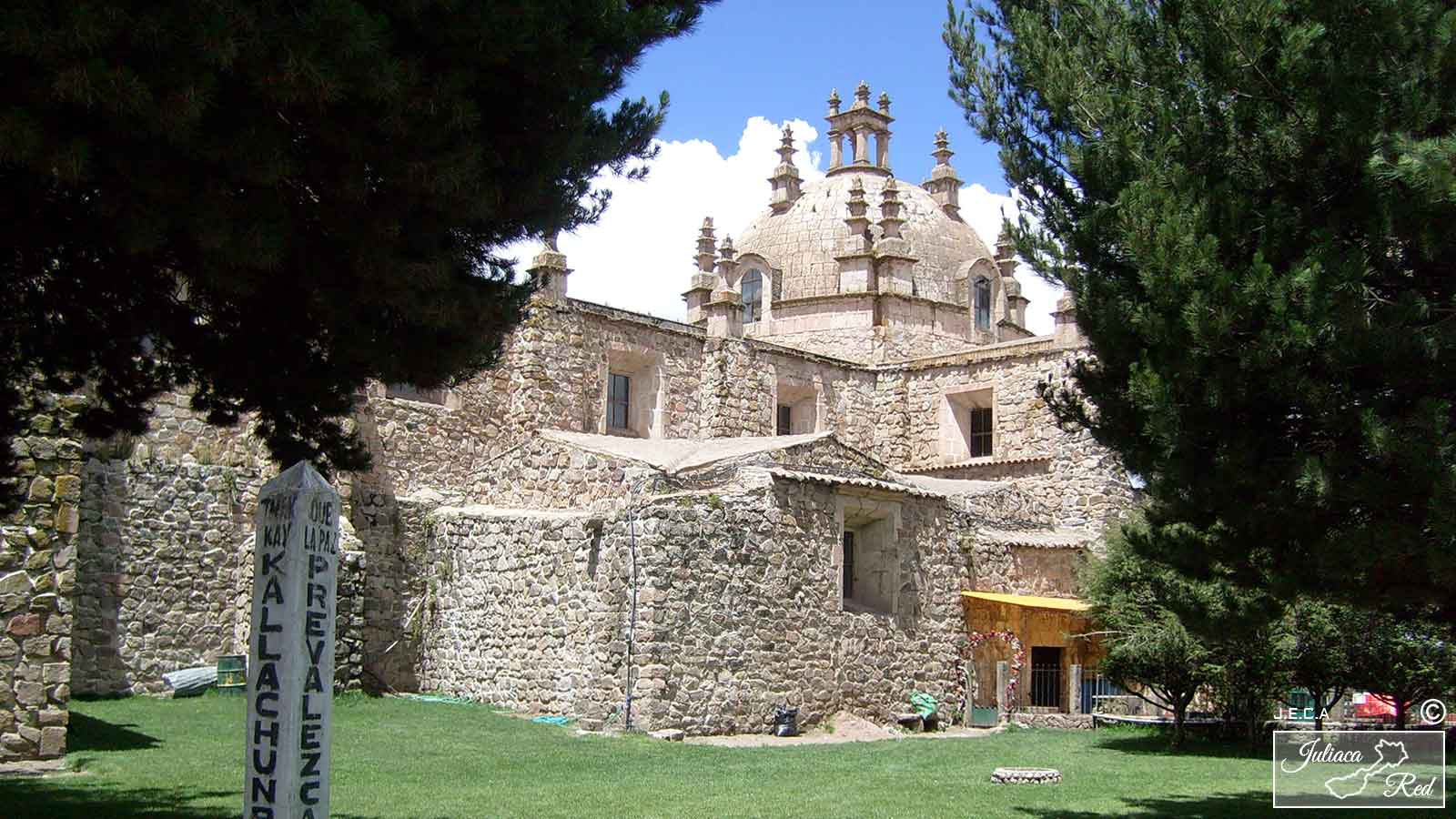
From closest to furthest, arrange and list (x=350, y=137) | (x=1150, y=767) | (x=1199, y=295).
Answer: (x=350, y=137)
(x=1199, y=295)
(x=1150, y=767)

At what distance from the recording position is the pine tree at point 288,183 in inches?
250

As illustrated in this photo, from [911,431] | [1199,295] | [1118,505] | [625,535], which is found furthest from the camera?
[911,431]

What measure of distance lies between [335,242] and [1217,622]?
7586 mm

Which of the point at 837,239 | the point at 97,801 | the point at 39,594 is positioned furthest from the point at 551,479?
the point at 837,239

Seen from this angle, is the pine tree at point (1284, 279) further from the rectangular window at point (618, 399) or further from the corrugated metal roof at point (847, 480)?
the rectangular window at point (618, 399)

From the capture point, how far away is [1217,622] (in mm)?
11055

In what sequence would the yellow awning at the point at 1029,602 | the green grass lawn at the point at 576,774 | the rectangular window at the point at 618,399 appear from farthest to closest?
1. the rectangular window at the point at 618,399
2. the yellow awning at the point at 1029,602
3. the green grass lawn at the point at 576,774

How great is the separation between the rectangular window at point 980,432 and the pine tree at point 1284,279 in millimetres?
20850

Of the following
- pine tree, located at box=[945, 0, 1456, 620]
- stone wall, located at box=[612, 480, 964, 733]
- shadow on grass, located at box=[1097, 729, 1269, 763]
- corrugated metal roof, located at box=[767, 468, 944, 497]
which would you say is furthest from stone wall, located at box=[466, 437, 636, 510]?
pine tree, located at box=[945, 0, 1456, 620]

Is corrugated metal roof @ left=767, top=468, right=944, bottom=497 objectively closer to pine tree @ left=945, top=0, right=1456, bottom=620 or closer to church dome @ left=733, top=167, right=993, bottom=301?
pine tree @ left=945, top=0, right=1456, bottom=620

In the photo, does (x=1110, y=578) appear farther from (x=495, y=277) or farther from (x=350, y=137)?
(x=350, y=137)

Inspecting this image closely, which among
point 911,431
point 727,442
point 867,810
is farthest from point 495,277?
point 911,431

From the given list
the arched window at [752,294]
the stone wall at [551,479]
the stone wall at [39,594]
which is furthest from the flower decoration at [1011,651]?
the arched window at [752,294]

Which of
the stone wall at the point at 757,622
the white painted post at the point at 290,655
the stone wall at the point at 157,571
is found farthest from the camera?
the stone wall at the point at 157,571
